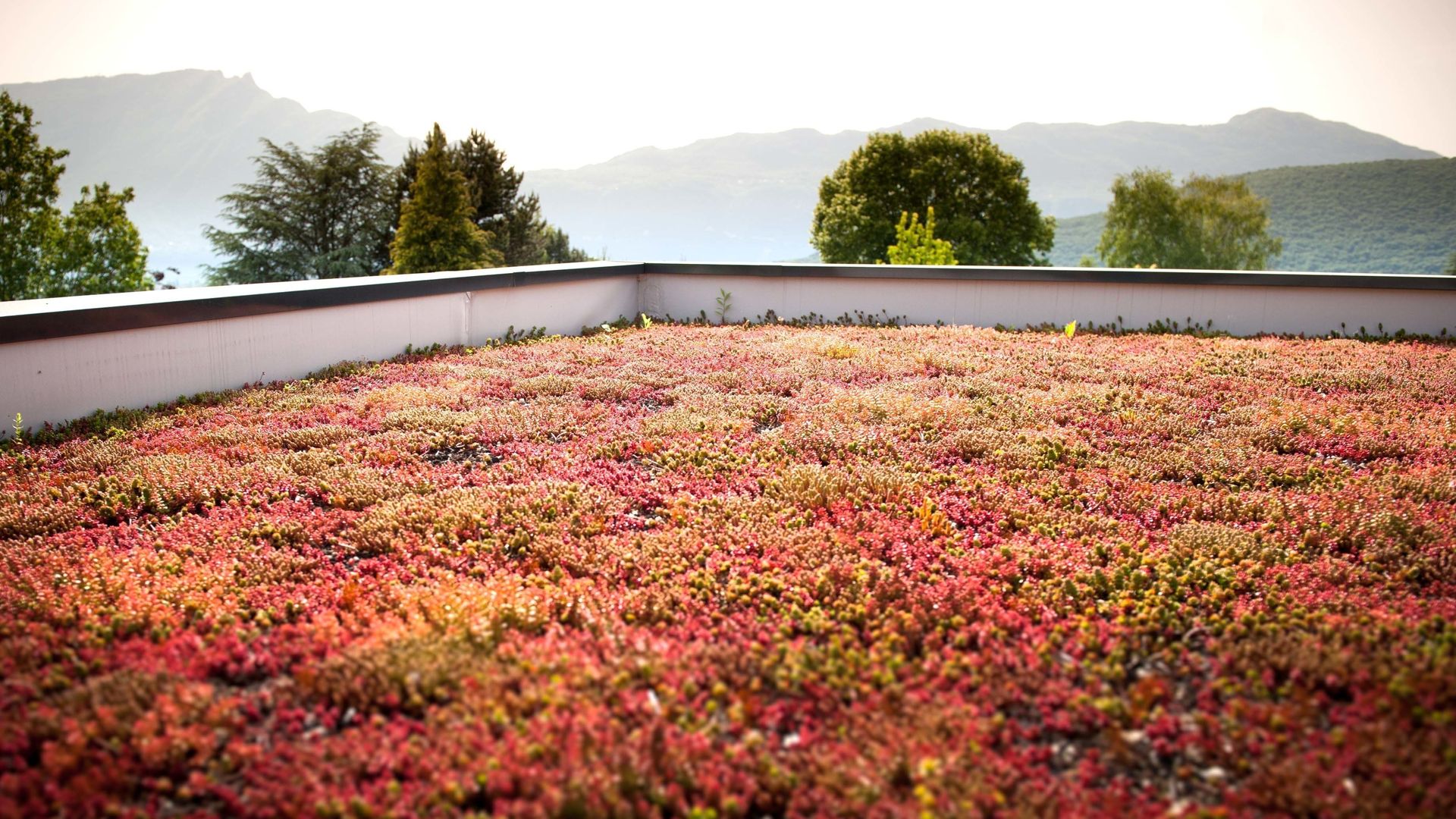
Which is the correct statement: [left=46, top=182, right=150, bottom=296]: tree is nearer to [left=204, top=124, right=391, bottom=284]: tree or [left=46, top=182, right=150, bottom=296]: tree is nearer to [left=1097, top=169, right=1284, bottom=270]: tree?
[left=204, top=124, right=391, bottom=284]: tree

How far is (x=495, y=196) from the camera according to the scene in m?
42.0

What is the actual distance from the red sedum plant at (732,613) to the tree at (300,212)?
47.3 m

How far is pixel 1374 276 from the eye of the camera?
1035 centimetres

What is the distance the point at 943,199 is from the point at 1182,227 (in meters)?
53.5

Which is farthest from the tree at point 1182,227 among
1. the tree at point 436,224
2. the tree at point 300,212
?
the tree at point 436,224

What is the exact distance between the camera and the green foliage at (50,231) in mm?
33031

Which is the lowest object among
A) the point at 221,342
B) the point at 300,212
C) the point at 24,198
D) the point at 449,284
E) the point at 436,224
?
the point at 221,342

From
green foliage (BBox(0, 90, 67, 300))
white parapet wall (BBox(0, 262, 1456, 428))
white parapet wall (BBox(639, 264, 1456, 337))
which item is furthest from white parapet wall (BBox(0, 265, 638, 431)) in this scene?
green foliage (BBox(0, 90, 67, 300))

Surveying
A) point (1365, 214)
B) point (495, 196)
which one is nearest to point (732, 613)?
point (495, 196)

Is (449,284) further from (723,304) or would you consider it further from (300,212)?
(300,212)

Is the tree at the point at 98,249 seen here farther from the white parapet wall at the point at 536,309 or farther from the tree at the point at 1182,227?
the tree at the point at 1182,227

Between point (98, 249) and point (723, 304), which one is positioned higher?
point (98, 249)

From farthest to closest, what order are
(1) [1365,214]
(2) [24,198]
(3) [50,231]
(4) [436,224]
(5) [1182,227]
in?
(1) [1365,214], (5) [1182,227], (3) [50,231], (2) [24,198], (4) [436,224]

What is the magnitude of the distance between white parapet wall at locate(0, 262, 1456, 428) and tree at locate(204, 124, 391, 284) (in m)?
40.7
